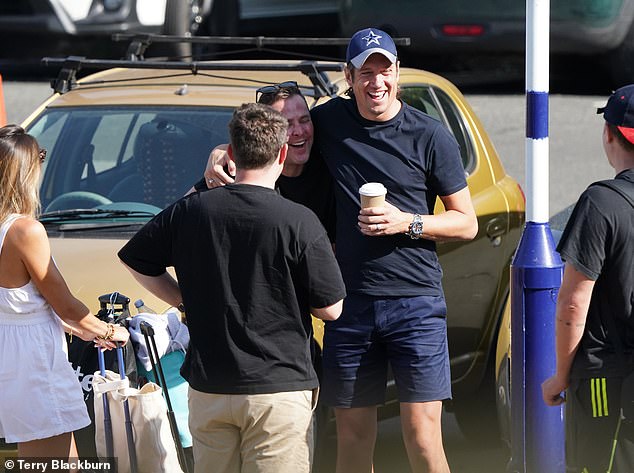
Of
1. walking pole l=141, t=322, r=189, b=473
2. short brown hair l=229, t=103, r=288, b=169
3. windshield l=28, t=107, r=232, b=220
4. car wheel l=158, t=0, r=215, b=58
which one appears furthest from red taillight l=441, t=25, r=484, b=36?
short brown hair l=229, t=103, r=288, b=169

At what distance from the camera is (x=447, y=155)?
15.1ft

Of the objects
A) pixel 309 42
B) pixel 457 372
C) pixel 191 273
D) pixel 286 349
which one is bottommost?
pixel 457 372

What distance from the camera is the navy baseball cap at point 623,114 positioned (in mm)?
3945

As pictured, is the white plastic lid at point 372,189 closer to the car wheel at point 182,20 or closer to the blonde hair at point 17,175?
the blonde hair at point 17,175

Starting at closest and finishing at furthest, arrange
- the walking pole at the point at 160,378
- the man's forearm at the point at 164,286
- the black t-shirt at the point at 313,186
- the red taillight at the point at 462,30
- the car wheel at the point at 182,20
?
the man's forearm at the point at 164,286 < the walking pole at the point at 160,378 < the black t-shirt at the point at 313,186 < the car wheel at the point at 182,20 < the red taillight at the point at 462,30

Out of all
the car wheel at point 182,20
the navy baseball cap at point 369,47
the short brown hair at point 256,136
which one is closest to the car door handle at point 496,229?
the navy baseball cap at point 369,47

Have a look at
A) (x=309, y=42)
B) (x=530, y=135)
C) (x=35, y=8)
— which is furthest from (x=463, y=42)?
(x=530, y=135)

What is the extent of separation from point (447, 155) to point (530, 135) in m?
0.48

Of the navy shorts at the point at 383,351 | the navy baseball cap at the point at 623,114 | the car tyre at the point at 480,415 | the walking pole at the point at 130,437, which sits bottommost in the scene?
the car tyre at the point at 480,415

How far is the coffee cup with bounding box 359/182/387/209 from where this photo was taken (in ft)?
14.2

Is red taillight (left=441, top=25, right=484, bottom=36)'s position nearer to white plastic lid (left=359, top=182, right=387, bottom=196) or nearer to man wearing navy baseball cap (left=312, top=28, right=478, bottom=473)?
man wearing navy baseball cap (left=312, top=28, right=478, bottom=473)

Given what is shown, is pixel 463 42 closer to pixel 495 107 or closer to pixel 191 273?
pixel 495 107

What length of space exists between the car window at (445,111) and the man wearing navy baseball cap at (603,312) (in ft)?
7.71

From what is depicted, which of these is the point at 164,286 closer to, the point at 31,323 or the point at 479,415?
the point at 31,323
